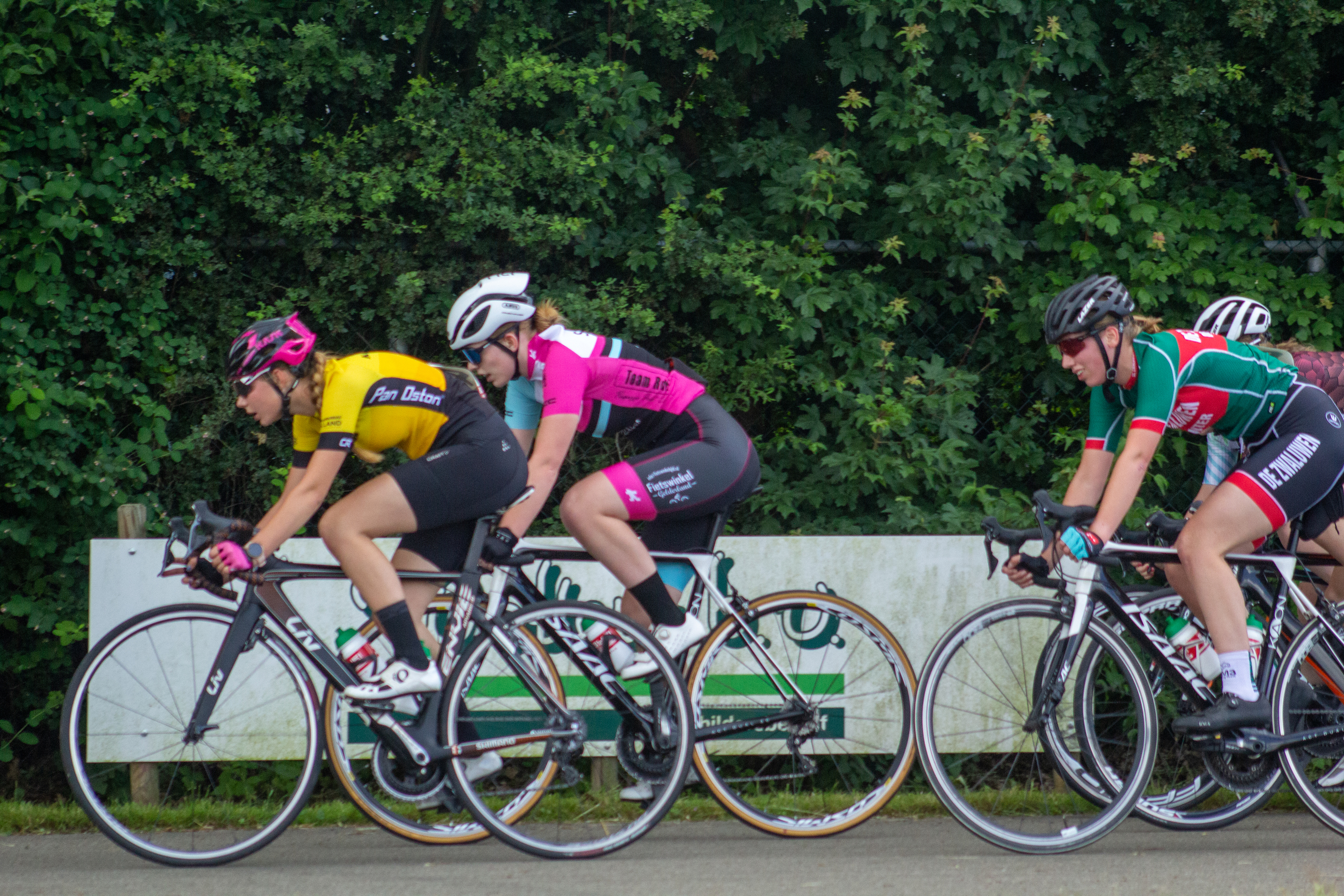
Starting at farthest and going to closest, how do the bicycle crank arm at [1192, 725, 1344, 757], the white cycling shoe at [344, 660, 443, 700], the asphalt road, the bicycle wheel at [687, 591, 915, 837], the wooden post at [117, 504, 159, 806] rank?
the wooden post at [117, 504, 159, 806]
the bicycle wheel at [687, 591, 915, 837]
the bicycle crank arm at [1192, 725, 1344, 757]
the white cycling shoe at [344, 660, 443, 700]
the asphalt road

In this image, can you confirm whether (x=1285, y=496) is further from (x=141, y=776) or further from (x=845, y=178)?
(x=141, y=776)

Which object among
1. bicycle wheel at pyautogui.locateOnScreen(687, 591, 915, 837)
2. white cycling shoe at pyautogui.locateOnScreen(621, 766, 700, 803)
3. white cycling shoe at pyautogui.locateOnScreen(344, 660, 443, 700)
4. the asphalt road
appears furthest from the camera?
bicycle wheel at pyautogui.locateOnScreen(687, 591, 915, 837)

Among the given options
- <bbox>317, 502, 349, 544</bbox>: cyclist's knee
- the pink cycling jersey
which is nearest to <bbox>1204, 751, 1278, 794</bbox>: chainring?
the pink cycling jersey

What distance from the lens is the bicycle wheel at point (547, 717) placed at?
4.21 meters

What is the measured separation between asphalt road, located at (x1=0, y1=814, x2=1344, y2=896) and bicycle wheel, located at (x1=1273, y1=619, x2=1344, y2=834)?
208 mm

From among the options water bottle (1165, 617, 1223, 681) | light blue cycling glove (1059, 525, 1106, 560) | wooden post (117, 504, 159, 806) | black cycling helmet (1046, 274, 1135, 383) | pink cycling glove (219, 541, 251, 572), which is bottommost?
wooden post (117, 504, 159, 806)

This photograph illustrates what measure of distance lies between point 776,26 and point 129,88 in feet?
10.7

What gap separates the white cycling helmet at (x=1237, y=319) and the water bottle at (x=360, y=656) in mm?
3737

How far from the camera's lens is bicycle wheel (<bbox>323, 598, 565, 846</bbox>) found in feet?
14.0

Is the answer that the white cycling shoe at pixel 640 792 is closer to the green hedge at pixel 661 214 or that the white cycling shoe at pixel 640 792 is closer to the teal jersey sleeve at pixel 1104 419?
the teal jersey sleeve at pixel 1104 419

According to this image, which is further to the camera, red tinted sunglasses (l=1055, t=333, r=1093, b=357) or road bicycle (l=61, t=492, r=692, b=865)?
red tinted sunglasses (l=1055, t=333, r=1093, b=357)

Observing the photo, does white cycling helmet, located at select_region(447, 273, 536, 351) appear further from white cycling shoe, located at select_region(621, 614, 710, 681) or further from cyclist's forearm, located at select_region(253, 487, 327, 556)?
white cycling shoe, located at select_region(621, 614, 710, 681)

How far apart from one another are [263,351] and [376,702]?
125 centimetres

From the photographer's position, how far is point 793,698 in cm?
454
